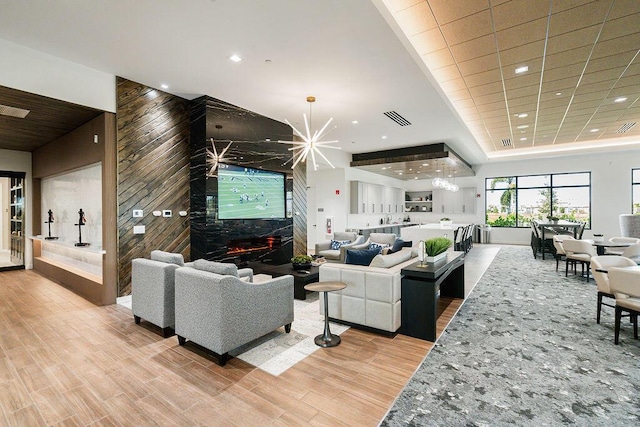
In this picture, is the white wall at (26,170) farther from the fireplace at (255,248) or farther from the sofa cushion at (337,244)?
the sofa cushion at (337,244)

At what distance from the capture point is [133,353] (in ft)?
10.0

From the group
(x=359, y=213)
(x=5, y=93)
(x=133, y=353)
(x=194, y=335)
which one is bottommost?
(x=133, y=353)

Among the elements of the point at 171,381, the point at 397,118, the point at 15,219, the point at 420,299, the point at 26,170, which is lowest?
the point at 171,381

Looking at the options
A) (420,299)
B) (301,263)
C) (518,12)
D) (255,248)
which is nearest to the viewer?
(420,299)

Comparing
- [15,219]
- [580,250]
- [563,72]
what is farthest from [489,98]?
[15,219]

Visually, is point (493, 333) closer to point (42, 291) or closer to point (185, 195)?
point (185, 195)

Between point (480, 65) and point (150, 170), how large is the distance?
5.75m

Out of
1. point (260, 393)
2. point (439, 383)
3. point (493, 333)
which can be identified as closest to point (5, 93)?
point (260, 393)

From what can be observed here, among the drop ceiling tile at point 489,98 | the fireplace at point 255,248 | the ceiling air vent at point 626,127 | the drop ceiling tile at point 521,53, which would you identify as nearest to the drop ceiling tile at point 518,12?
the drop ceiling tile at point 521,53

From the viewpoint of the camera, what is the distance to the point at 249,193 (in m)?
6.16

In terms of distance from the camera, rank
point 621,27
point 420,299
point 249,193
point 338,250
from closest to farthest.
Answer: point 420,299
point 621,27
point 249,193
point 338,250

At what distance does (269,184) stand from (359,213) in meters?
4.63

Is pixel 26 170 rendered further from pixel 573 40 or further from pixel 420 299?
pixel 573 40

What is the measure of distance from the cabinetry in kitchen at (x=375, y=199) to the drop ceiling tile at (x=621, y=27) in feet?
23.2
